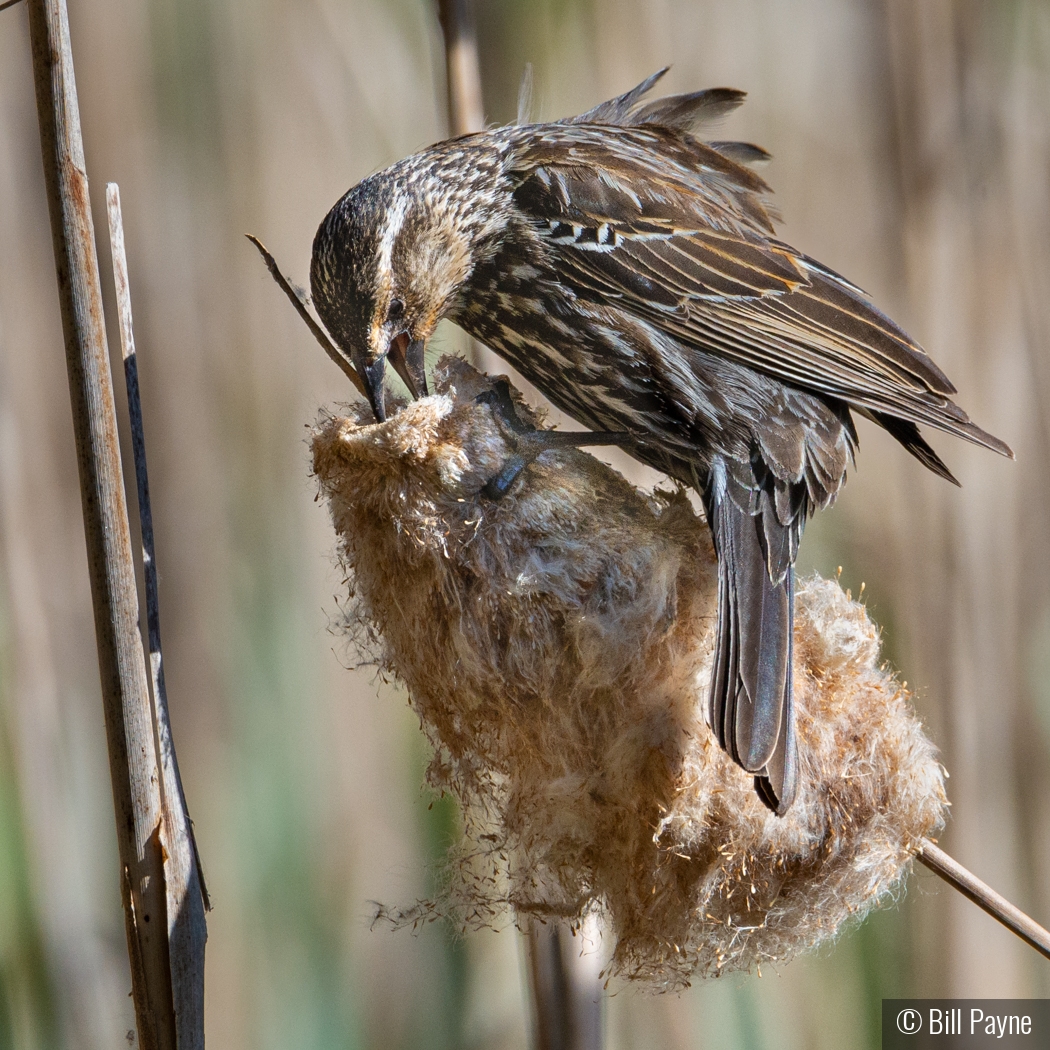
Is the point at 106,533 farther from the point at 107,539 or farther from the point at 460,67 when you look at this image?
the point at 460,67

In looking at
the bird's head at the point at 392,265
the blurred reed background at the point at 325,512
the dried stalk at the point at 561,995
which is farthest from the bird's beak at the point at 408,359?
the dried stalk at the point at 561,995

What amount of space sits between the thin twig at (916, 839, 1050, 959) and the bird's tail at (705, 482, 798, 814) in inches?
6.7

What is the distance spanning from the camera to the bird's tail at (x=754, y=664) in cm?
98

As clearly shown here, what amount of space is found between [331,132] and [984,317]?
129 centimetres

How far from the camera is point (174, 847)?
83 centimetres

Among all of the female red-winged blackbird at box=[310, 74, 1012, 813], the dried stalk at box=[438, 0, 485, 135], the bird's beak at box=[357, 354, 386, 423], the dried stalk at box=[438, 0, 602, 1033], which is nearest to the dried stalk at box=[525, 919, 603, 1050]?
the dried stalk at box=[438, 0, 602, 1033]

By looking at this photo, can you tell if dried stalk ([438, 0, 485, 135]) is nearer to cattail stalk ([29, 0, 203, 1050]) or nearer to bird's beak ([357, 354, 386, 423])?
bird's beak ([357, 354, 386, 423])

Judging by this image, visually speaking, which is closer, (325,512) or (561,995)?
(561,995)

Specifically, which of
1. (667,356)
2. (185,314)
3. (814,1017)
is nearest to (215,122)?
(185,314)

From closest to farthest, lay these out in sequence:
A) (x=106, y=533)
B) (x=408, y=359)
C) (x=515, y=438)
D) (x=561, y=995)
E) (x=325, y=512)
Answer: (x=106, y=533)
(x=515, y=438)
(x=408, y=359)
(x=561, y=995)
(x=325, y=512)

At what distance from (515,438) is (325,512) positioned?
83cm

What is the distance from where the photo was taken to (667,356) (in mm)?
1241

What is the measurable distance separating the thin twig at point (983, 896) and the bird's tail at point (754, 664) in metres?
0.17

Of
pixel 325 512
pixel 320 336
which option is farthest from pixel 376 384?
pixel 325 512
